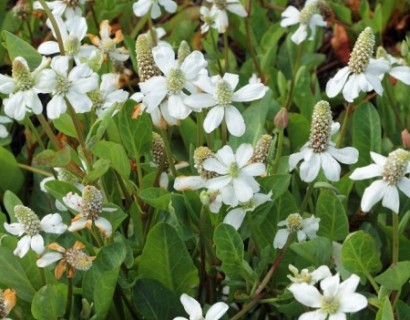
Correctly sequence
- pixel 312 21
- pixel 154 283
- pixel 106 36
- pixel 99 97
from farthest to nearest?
pixel 312 21 → pixel 106 36 → pixel 99 97 → pixel 154 283

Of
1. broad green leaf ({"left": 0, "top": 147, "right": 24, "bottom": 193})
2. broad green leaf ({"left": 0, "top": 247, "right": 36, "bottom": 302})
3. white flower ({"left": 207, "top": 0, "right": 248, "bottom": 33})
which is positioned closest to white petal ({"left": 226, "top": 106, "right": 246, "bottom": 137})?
broad green leaf ({"left": 0, "top": 247, "right": 36, "bottom": 302})

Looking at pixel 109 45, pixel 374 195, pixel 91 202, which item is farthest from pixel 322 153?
pixel 109 45

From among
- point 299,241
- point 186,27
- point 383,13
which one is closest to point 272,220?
point 299,241

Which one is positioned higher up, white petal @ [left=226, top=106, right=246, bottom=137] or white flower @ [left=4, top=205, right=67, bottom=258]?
white petal @ [left=226, top=106, right=246, bottom=137]

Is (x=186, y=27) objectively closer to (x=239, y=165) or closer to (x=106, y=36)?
(x=106, y=36)

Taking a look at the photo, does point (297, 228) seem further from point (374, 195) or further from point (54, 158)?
point (54, 158)

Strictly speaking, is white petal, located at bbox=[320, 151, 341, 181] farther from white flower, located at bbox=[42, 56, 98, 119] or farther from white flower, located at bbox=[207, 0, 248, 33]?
white flower, located at bbox=[207, 0, 248, 33]
